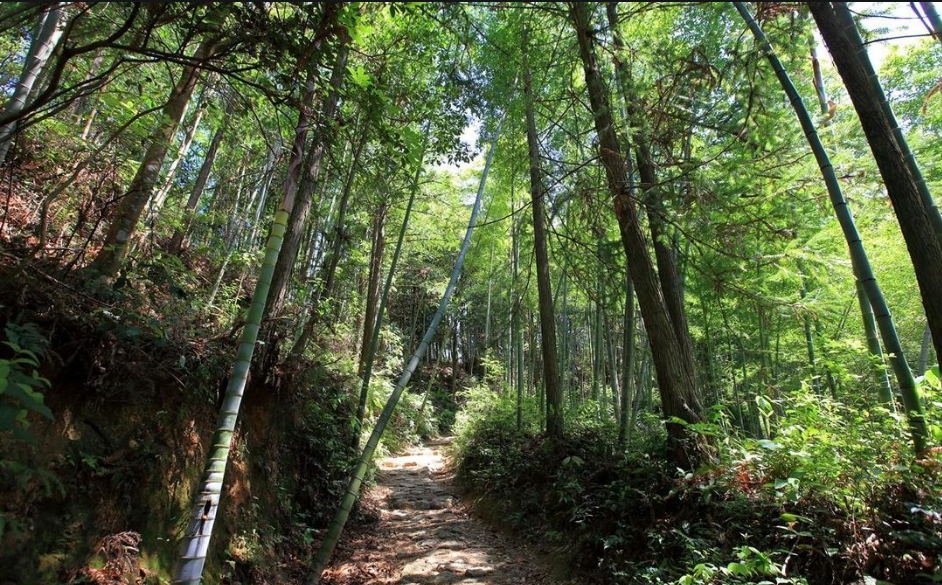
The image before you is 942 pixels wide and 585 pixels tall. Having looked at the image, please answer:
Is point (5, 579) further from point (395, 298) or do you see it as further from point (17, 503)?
point (395, 298)

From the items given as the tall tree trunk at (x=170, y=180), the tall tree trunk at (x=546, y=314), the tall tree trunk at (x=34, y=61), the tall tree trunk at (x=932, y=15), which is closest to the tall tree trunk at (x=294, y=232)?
the tall tree trunk at (x=170, y=180)

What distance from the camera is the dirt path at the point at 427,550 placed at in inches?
161

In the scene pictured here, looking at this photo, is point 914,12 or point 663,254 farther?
point 663,254

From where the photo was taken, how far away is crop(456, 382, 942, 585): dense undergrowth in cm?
229

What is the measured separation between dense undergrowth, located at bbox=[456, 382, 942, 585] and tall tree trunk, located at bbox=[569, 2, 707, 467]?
0.90 feet

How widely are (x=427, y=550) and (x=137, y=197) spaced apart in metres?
4.42

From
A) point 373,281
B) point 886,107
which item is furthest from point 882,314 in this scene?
point 373,281

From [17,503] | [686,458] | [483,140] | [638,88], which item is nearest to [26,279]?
[17,503]

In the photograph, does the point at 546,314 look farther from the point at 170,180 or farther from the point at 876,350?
the point at 170,180

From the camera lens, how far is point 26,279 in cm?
249

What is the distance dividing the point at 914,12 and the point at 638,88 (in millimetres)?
1710

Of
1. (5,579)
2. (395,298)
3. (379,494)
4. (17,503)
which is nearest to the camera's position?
(5,579)

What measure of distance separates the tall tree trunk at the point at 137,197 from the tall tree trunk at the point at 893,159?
403 centimetres

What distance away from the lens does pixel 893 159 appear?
2.31m
